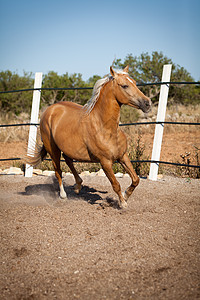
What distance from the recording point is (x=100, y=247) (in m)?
2.86

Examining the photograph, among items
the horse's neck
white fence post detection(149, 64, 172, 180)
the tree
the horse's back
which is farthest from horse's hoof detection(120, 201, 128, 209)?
the tree

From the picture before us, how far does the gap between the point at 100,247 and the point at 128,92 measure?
6.09 ft

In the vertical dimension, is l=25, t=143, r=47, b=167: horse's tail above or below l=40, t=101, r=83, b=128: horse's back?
below

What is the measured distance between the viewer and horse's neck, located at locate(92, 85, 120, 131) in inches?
148

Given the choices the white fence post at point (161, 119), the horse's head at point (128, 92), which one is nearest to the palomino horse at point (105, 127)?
the horse's head at point (128, 92)

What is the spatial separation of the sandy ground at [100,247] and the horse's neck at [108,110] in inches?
47.7

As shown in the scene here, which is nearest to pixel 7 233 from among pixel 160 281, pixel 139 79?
pixel 160 281

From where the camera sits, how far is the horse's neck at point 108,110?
12.3 ft

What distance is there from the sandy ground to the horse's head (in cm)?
143

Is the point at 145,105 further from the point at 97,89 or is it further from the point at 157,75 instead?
the point at 157,75

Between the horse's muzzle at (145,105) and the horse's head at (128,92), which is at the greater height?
the horse's head at (128,92)

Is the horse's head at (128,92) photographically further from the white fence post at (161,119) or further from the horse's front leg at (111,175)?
the white fence post at (161,119)

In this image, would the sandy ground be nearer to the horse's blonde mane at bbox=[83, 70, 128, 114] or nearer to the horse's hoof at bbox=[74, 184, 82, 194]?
the horse's hoof at bbox=[74, 184, 82, 194]

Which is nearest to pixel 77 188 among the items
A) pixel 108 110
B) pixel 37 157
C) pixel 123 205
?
pixel 37 157
